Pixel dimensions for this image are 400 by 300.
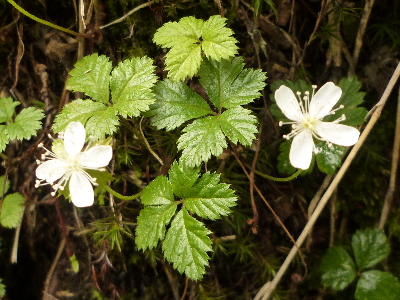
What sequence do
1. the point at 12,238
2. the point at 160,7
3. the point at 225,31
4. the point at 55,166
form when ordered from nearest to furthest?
the point at 225,31
the point at 55,166
the point at 160,7
the point at 12,238

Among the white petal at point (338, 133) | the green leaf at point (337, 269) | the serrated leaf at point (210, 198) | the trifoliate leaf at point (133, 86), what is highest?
the trifoliate leaf at point (133, 86)

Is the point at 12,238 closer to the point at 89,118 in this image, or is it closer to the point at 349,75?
the point at 89,118

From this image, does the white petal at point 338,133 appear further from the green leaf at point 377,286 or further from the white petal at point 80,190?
the white petal at point 80,190

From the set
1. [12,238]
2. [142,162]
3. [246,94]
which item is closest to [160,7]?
[246,94]

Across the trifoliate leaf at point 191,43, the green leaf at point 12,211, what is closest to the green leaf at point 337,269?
the trifoliate leaf at point 191,43

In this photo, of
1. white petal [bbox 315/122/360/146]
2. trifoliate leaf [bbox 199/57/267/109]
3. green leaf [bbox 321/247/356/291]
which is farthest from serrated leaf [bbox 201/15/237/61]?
green leaf [bbox 321/247/356/291]

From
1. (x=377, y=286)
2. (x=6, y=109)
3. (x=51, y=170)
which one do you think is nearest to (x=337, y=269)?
(x=377, y=286)
